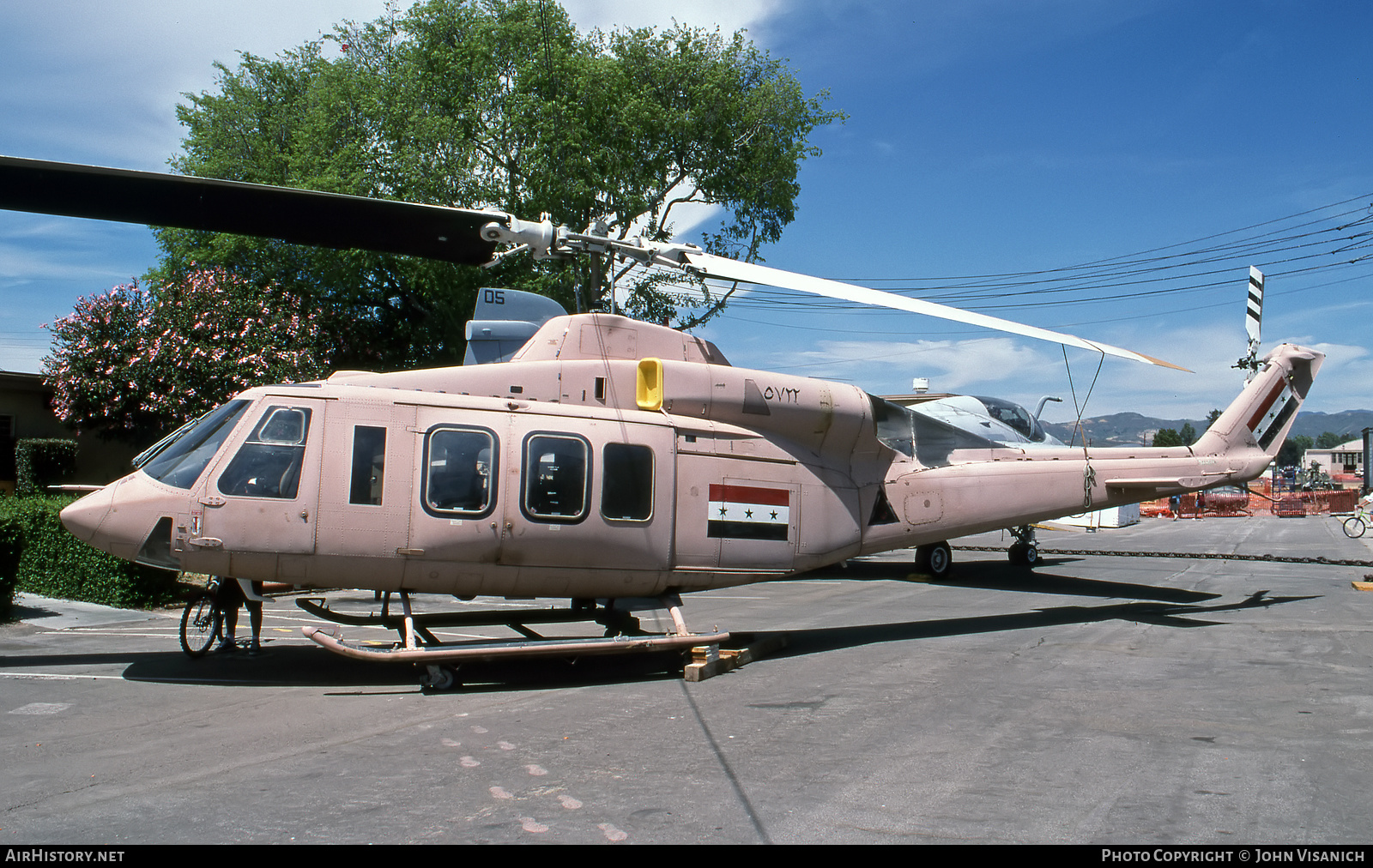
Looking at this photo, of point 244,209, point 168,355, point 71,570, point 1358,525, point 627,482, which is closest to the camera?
point 244,209

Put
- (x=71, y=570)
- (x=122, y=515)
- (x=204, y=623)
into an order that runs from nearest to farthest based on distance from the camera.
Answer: (x=122, y=515), (x=204, y=623), (x=71, y=570)

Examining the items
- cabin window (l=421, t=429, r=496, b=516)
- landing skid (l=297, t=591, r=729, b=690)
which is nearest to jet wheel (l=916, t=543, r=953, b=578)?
landing skid (l=297, t=591, r=729, b=690)

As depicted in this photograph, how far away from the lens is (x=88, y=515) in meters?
7.88

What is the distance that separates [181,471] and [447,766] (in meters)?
4.09

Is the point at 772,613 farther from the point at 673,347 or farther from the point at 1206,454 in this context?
the point at 1206,454

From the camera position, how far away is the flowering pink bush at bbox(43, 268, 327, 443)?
20.6 metres

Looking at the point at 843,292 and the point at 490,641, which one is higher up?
the point at 843,292

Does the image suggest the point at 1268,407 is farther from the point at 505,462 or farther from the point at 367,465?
the point at 367,465

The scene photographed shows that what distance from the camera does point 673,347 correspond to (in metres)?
9.73

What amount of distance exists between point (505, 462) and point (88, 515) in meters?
3.65

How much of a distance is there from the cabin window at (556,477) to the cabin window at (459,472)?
352mm

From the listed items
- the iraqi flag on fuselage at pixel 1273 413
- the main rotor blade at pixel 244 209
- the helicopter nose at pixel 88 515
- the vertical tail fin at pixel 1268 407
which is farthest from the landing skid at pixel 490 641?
the iraqi flag on fuselage at pixel 1273 413

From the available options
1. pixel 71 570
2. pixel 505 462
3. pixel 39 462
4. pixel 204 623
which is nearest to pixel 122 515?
pixel 204 623

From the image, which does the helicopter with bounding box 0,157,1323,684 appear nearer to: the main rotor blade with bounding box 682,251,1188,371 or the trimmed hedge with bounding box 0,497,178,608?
the main rotor blade with bounding box 682,251,1188,371
